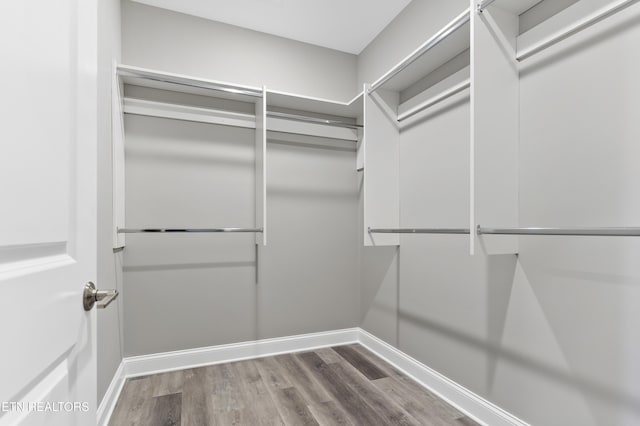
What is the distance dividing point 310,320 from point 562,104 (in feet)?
7.14

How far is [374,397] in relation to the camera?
6.22 ft

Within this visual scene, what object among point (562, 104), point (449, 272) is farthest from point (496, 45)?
point (449, 272)

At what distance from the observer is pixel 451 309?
1871 mm

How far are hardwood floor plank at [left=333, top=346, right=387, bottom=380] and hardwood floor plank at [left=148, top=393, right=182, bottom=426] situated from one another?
1142 millimetres

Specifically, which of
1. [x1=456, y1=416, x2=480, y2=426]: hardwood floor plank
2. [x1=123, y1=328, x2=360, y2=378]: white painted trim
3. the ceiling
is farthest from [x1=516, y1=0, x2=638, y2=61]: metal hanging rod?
[x1=123, y1=328, x2=360, y2=378]: white painted trim

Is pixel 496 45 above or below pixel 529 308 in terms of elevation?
above

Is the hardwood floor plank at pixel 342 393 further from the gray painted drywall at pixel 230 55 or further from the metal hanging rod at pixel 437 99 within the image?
the gray painted drywall at pixel 230 55

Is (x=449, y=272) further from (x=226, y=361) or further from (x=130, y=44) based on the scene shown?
(x=130, y=44)

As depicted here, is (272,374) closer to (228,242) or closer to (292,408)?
(292,408)

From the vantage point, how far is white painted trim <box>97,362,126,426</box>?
161cm

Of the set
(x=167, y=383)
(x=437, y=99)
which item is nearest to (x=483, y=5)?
(x=437, y=99)

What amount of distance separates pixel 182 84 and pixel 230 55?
0.58m

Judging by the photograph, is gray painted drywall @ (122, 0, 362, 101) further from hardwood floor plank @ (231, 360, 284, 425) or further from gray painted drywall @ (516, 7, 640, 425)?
hardwood floor plank @ (231, 360, 284, 425)

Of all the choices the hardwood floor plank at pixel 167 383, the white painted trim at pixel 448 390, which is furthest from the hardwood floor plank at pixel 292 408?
the white painted trim at pixel 448 390
